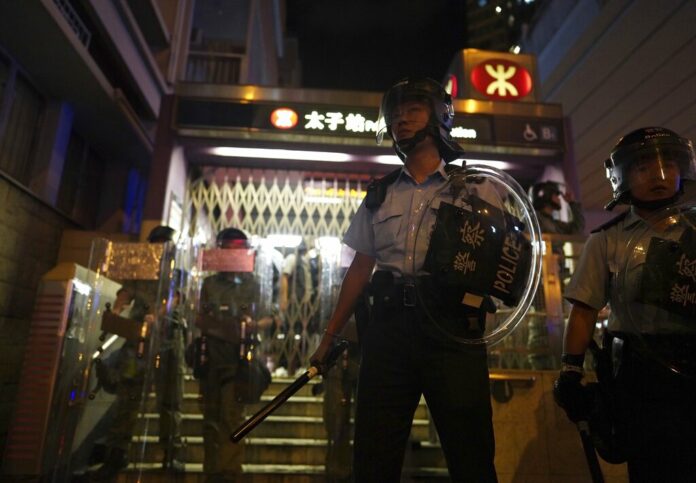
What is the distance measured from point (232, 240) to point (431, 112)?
2.44m

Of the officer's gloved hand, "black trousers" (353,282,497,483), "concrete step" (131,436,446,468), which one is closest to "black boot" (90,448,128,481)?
"concrete step" (131,436,446,468)

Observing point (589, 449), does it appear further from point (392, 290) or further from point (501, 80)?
point (501, 80)

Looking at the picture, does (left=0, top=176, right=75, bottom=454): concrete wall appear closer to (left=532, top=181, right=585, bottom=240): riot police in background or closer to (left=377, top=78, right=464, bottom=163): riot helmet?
(left=377, top=78, right=464, bottom=163): riot helmet

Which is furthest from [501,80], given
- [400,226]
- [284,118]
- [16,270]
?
[16,270]

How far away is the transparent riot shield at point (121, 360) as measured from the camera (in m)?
3.35

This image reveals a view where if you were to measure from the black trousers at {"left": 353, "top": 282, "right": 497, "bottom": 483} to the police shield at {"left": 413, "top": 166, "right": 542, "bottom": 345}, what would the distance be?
80 mm

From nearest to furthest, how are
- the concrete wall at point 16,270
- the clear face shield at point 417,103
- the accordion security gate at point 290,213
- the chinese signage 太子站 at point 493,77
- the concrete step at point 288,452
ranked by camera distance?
the clear face shield at point 417,103 → the concrete step at point 288,452 → the concrete wall at point 16,270 → the accordion security gate at point 290,213 → the chinese signage 太子站 at point 493,77

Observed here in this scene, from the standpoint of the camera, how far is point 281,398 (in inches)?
67.5

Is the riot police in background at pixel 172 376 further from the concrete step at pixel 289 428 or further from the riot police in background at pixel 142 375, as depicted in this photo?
the concrete step at pixel 289 428

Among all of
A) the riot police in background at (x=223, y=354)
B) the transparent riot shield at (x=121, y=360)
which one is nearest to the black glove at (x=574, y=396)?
the riot police in background at (x=223, y=354)

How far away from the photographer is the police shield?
150cm

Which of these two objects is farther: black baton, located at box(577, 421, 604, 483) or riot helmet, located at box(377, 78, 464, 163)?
riot helmet, located at box(377, 78, 464, 163)

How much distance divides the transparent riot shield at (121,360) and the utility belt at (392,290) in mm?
2547

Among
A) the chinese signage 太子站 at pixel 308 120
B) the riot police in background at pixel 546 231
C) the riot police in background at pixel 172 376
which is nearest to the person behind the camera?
the riot police in background at pixel 172 376
